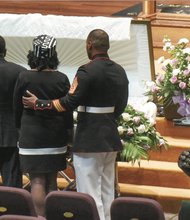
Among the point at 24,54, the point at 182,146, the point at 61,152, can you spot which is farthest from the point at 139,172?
the point at 24,54

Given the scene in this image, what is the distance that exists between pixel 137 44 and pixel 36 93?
1.71m

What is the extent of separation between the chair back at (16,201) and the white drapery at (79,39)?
2422mm

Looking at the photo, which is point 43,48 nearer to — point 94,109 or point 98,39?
point 98,39

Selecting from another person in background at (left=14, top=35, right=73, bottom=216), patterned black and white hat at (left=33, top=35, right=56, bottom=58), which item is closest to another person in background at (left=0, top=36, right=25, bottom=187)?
another person in background at (left=14, top=35, right=73, bottom=216)

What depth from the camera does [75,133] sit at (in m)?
3.95

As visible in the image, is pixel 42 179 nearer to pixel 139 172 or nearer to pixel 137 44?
pixel 139 172

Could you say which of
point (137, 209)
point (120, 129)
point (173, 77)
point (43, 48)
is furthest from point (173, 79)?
point (137, 209)

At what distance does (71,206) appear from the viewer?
3.05m

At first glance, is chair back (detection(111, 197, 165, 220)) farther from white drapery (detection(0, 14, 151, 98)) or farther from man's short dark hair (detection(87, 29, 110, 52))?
white drapery (detection(0, 14, 151, 98))

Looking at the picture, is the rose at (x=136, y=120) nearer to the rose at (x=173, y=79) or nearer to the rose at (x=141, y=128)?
the rose at (x=141, y=128)

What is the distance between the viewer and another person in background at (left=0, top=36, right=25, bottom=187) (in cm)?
418

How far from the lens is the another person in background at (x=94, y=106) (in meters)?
3.77

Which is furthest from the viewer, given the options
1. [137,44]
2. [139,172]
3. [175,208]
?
[137,44]

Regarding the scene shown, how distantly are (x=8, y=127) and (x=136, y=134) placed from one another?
885 mm
